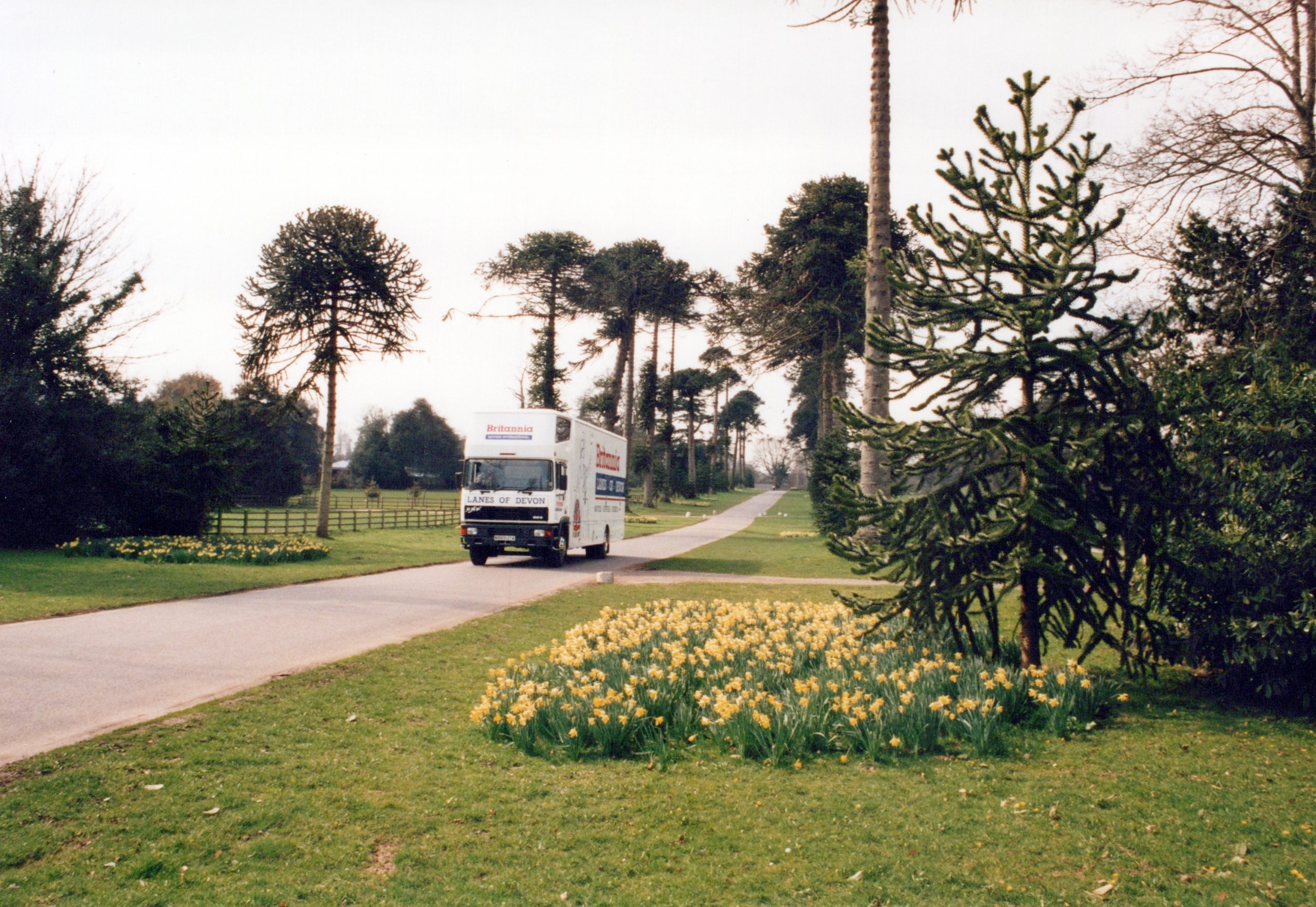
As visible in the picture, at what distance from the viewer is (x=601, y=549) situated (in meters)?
22.9

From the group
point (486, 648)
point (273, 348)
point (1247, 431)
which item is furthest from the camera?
point (273, 348)

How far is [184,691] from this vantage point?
6781mm

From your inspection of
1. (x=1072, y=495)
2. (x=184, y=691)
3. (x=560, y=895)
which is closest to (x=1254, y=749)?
(x=1072, y=495)

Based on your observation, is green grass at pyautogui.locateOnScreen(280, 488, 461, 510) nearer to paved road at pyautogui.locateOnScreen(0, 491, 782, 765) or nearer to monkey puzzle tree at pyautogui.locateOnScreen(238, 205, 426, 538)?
monkey puzzle tree at pyautogui.locateOnScreen(238, 205, 426, 538)

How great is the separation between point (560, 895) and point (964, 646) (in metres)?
4.89

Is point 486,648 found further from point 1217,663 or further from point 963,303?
point 1217,663

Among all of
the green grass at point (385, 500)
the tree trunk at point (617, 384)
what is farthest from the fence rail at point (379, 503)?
the tree trunk at point (617, 384)

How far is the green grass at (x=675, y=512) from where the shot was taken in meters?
36.6

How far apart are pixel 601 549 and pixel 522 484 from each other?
15.4ft

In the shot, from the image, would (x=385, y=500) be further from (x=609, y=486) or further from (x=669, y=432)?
(x=609, y=486)

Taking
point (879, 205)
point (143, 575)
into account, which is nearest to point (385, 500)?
point (143, 575)

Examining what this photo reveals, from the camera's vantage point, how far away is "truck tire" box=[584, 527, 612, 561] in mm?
22547

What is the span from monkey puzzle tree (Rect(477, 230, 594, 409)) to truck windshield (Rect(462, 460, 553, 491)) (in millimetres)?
21613

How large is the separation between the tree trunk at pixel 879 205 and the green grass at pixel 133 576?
33.0 ft
